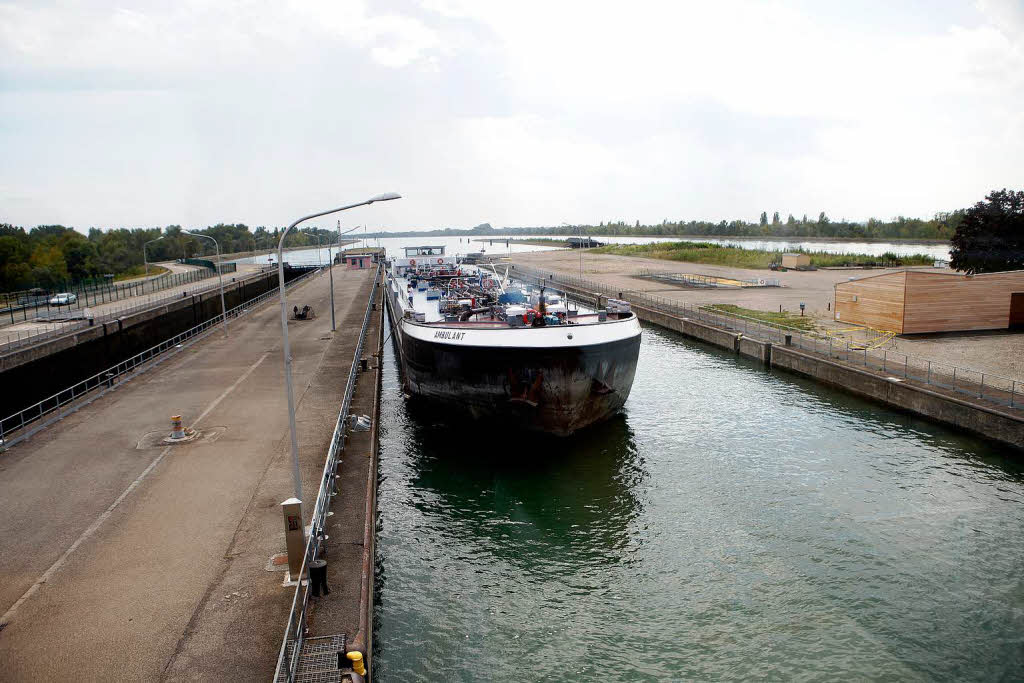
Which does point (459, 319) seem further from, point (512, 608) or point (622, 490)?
point (512, 608)

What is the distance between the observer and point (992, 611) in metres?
11.6

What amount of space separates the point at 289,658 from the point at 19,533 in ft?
23.9

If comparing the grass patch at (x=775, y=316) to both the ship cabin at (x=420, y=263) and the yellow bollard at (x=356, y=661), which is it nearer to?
the ship cabin at (x=420, y=263)

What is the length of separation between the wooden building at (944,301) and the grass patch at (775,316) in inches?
146

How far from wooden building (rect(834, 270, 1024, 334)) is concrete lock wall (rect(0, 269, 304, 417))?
1493 inches

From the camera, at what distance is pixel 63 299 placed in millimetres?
45906

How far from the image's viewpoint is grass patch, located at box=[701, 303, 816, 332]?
34812 mm

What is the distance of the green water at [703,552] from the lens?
1075cm

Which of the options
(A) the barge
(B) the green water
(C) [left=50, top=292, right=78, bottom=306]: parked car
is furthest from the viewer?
(C) [left=50, top=292, right=78, bottom=306]: parked car

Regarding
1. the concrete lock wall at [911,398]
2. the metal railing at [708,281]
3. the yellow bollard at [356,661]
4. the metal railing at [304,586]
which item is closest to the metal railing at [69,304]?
the metal railing at [304,586]

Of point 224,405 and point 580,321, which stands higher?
point 580,321

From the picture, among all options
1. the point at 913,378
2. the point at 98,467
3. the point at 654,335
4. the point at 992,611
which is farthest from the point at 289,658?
the point at 654,335

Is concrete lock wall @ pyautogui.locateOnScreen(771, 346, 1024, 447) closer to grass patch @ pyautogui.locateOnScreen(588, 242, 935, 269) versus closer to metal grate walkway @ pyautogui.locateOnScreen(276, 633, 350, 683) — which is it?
metal grate walkway @ pyautogui.locateOnScreen(276, 633, 350, 683)

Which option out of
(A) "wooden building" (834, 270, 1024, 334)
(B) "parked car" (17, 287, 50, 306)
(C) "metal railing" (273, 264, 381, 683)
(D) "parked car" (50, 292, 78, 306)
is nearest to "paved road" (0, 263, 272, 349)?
(D) "parked car" (50, 292, 78, 306)
